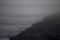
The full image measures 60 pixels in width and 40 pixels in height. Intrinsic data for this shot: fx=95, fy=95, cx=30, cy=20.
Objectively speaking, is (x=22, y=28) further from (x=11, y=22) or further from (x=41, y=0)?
(x=41, y=0)

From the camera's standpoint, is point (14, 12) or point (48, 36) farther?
point (14, 12)

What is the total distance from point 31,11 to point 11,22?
0.37 m

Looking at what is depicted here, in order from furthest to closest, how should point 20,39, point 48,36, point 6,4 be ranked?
point 6,4 → point 20,39 → point 48,36

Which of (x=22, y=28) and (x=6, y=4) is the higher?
(x=6, y=4)

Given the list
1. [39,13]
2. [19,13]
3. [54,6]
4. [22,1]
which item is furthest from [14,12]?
[54,6]

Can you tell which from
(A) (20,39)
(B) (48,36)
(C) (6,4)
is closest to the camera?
(B) (48,36)

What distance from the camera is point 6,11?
1.50 m

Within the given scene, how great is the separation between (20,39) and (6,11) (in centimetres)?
53

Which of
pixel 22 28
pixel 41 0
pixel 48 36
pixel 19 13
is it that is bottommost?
pixel 48 36

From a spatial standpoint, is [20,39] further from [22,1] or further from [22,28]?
[22,1]

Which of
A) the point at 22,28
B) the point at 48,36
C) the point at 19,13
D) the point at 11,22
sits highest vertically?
the point at 19,13

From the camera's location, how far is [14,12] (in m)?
1.50

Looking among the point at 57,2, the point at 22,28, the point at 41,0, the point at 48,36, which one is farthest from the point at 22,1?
the point at 48,36

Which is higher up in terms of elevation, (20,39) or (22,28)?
(22,28)
